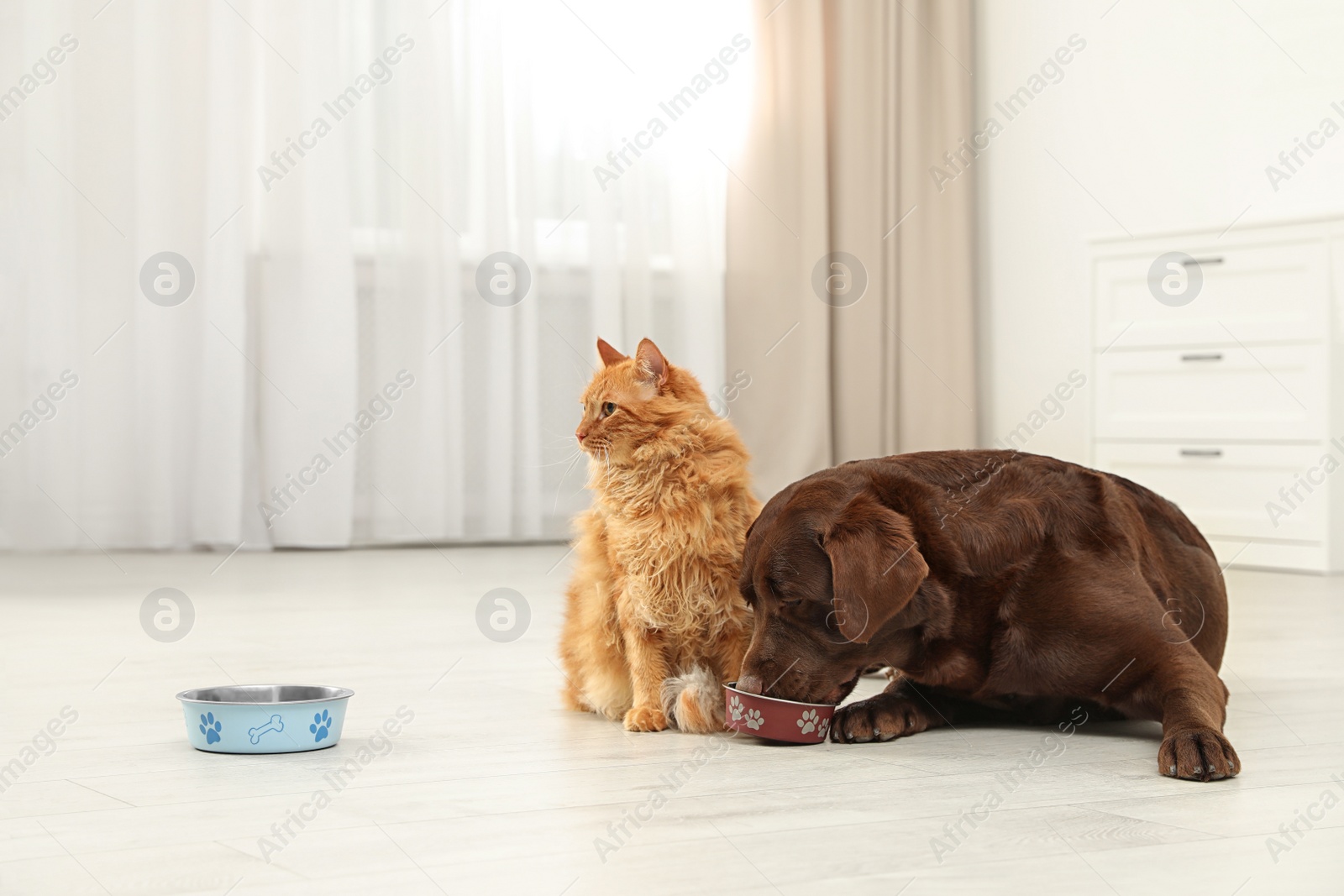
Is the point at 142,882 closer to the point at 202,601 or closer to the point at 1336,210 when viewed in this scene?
the point at 202,601

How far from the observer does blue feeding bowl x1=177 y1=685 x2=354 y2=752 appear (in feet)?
5.46

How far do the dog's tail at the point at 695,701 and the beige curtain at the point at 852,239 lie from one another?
373cm

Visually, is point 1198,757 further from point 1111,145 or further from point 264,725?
point 1111,145

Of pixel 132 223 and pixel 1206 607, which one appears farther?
pixel 132 223

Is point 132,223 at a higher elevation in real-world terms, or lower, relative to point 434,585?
higher

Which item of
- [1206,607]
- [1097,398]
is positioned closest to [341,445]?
[1097,398]

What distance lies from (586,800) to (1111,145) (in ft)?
15.2

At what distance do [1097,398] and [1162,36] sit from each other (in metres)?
1.53

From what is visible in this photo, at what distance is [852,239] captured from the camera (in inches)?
229

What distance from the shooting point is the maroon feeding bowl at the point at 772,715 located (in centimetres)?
165

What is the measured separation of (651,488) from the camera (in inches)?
71.6

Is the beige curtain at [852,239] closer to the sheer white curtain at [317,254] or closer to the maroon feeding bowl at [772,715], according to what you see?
the sheer white curtain at [317,254]

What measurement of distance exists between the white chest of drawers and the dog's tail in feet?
9.81

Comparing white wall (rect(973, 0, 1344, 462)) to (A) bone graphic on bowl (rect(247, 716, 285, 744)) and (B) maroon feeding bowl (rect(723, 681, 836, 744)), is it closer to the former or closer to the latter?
(B) maroon feeding bowl (rect(723, 681, 836, 744))
